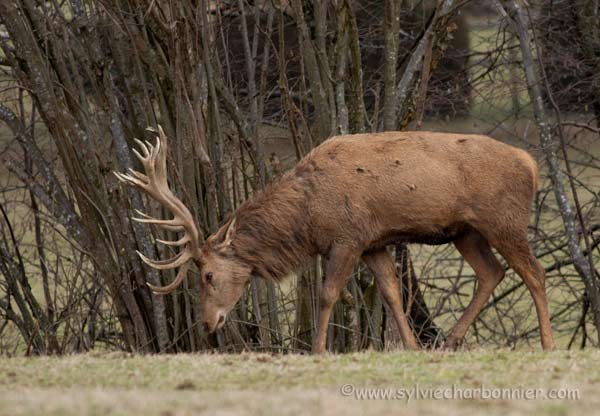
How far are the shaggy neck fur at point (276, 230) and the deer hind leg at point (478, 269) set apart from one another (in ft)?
4.16

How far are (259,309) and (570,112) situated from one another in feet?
21.2

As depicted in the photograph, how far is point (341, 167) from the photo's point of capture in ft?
30.0

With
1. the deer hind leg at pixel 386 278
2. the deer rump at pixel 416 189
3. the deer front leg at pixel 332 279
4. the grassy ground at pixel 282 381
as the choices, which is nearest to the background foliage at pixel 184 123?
the deer hind leg at pixel 386 278

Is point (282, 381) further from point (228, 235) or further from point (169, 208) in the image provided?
point (169, 208)

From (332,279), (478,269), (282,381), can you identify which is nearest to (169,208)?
(332,279)

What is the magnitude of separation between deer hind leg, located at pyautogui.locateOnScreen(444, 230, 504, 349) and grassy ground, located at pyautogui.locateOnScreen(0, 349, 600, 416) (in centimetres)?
148

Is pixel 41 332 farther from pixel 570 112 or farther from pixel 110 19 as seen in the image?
pixel 570 112

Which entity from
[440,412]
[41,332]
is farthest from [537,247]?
[440,412]

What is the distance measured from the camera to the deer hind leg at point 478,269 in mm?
9609

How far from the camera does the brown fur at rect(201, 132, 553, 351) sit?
9094mm

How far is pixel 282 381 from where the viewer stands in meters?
6.61

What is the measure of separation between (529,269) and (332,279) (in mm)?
1542

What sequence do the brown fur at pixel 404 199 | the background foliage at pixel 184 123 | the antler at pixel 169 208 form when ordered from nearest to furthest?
the brown fur at pixel 404 199 < the antler at pixel 169 208 < the background foliage at pixel 184 123

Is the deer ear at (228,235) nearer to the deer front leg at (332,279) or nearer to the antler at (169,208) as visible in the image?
the antler at (169,208)
